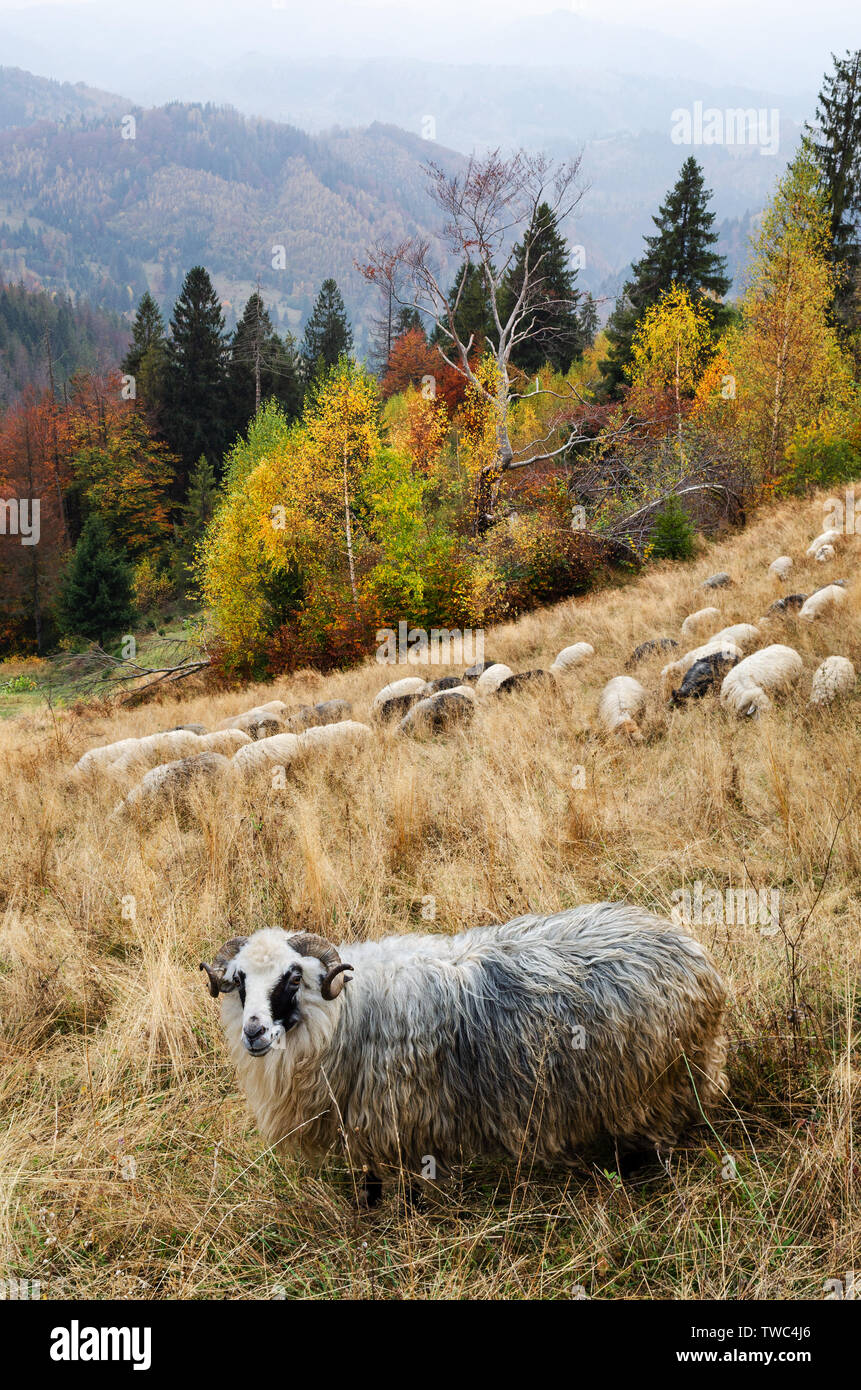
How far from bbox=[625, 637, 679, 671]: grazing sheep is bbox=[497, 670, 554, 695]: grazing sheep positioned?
3.90 feet

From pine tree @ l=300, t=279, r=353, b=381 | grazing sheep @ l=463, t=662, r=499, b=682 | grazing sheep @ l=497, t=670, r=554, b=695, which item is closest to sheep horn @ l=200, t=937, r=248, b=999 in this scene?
grazing sheep @ l=497, t=670, r=554, b=695

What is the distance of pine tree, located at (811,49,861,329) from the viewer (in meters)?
28.1

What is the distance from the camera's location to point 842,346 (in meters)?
26.4

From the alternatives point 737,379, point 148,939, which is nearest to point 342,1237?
point 148,939

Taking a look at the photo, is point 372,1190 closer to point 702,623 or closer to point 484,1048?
point 484,1048

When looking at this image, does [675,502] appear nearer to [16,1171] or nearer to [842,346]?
[842,346]

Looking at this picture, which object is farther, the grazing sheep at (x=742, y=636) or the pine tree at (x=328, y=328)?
the pine tree at (x=328, y=328)

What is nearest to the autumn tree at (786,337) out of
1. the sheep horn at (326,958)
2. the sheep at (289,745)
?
the sheep at (289,745)

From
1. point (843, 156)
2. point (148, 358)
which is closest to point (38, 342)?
point (148, 358)

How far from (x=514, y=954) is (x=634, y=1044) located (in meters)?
0.54

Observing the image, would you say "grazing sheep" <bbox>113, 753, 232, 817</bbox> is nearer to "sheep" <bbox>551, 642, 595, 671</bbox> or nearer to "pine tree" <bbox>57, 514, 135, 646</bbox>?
"sheep" <bbox>551, 642, 595, 671</bbox>

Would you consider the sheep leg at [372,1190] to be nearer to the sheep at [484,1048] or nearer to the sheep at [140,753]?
the sheep at [484,1048]

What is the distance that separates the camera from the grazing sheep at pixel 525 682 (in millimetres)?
10172

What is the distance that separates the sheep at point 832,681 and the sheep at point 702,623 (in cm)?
388
